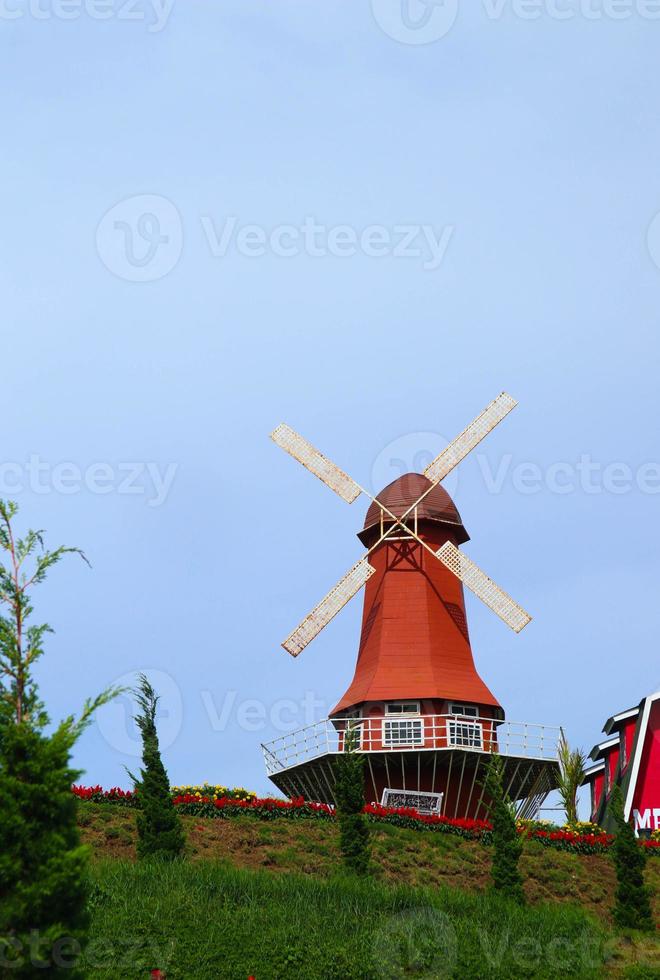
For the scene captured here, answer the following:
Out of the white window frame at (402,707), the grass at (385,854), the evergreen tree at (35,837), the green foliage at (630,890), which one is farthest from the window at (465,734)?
the evergreen tree at (35,837)

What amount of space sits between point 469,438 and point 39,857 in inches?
1169

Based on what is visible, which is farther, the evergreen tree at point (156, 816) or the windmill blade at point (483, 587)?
the windmill blade at point (483, 587)

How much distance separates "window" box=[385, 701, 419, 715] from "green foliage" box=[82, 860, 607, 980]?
12.5 metres

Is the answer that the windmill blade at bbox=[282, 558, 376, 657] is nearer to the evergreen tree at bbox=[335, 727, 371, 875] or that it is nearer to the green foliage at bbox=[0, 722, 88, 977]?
the evergreen tree at bbox=[335, 727, 371, 875]

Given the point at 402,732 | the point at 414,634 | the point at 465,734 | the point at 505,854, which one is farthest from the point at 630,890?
the point at 414,634

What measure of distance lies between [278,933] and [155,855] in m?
4.91

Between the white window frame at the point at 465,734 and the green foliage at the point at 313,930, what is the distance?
36.8 ft

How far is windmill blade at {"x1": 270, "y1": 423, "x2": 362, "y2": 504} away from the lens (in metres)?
40.5

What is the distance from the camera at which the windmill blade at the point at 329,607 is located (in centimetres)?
3862

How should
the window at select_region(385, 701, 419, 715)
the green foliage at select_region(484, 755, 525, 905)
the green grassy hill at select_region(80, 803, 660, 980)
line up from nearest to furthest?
the green grassy hill at select_region(80, 803, 660, 980)
the green foliage at select_region(484, 755, 525, 905)
the window at select_region(385, 701, 419, 715)

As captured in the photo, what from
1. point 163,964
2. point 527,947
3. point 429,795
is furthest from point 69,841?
point 429,795

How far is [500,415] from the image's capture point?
1622 inches

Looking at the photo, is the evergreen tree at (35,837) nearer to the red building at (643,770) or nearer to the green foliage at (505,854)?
the green foliage at (505,854)

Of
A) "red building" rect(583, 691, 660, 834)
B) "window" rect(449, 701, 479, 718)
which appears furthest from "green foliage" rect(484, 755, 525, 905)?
"window" rect(449, 701, 479, 718)
